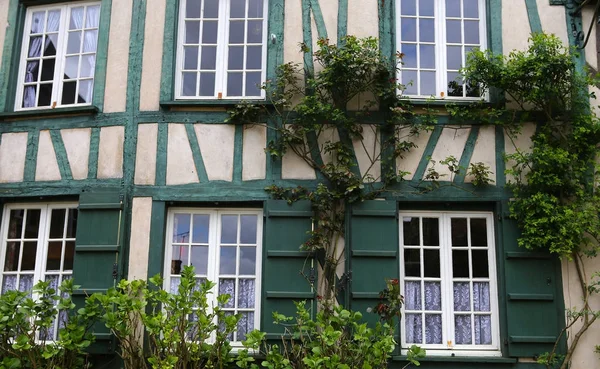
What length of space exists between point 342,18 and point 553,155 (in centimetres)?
249

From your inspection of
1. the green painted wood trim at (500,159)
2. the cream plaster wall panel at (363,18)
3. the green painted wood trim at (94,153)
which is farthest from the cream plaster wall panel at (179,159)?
the green painted wood trim at (500,159)

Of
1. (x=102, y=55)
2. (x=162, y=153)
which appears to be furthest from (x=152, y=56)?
(x=162, y=153)

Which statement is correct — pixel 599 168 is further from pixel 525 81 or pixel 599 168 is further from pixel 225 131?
pixel 225 131

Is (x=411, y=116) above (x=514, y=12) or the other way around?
the other way around

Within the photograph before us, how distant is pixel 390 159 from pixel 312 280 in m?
1.40

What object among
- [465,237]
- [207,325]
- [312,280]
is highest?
[465,237]

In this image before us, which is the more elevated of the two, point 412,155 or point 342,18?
point 342,18

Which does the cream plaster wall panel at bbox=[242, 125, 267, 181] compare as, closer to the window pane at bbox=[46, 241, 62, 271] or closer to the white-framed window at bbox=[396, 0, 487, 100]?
the white-framed window at bbox=[396, 0, 487, 100]

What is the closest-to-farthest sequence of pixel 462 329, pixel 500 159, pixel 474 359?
pixel 474 359 → pixel 462 329 → pixel 500 159

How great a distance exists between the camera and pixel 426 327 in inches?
250

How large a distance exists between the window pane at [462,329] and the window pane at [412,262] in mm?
562

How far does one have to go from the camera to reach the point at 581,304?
6.24 meters

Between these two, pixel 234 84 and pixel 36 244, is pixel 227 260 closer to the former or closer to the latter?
pixel 234 84

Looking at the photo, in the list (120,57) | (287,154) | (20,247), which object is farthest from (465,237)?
(20,247)
